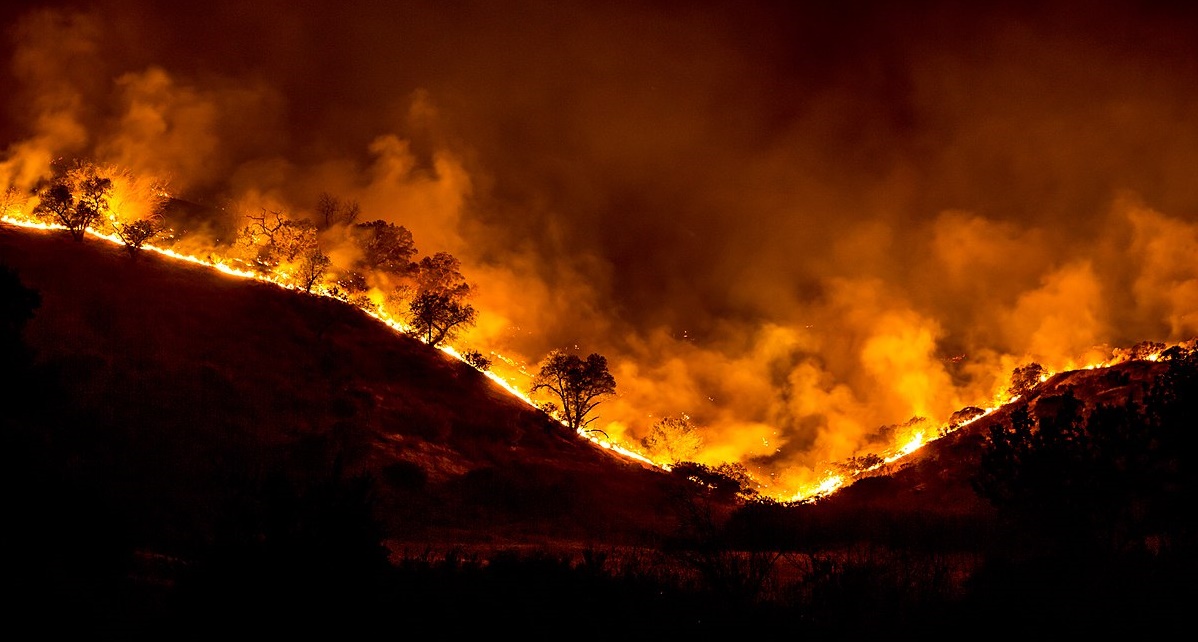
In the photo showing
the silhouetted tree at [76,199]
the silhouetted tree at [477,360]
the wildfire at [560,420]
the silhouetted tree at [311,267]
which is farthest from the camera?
the silhouetted tree at [311,267]

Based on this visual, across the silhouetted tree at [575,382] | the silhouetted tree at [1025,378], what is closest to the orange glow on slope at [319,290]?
the silhouetted tree at [575,382]

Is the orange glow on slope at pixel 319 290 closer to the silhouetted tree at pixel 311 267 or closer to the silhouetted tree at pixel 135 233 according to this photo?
the silhouetted tree at pixel 311 267

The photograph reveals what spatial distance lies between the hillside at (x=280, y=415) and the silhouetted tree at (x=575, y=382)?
3667mm

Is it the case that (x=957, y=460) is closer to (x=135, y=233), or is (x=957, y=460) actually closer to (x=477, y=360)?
(x=477, y=360)

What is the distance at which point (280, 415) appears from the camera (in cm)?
2723

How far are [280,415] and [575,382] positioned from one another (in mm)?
18875

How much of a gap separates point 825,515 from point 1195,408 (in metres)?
15.5

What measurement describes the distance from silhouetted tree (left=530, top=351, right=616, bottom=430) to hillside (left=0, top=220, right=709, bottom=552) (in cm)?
367

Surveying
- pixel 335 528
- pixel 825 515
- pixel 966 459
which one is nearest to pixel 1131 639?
pixel 335 528

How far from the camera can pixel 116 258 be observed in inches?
1555

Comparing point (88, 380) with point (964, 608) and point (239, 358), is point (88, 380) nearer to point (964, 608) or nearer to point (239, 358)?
point (239, 358)

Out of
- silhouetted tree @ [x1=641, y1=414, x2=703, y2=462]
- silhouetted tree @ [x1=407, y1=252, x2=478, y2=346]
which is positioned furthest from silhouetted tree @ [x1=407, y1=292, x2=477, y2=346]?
silhouetted tree @ [x1=641, y1=414, x2=703, y2=462]

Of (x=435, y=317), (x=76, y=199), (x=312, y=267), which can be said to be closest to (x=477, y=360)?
(x=435, y=317)

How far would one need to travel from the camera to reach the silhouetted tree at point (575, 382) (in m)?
Answer: 42.7
